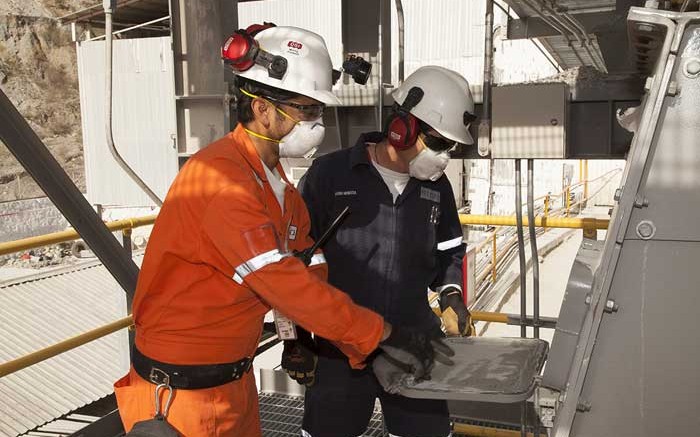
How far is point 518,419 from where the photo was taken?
407cm

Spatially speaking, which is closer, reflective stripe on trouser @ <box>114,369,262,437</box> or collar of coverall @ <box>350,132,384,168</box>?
reflective stripe on trouser @ <box>114,369,262,437</box>

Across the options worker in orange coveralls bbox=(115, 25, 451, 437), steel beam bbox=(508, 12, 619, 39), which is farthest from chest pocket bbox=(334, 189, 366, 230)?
steel beam bbox=(508, 12, 619, 39)

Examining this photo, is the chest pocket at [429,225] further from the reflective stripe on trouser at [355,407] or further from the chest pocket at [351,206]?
the reflective stripe on trouser at [355,407]

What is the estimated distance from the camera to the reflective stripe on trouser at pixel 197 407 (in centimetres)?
219

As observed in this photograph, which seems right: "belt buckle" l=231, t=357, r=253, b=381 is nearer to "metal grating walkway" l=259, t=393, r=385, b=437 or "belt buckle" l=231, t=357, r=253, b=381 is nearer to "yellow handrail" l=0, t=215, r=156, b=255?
"yellow handrail" l=0, t=215, r=156, b=255

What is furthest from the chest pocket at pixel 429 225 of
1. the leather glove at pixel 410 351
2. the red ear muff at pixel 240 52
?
the red ear muff at pixel 240 52

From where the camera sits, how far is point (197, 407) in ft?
7.22

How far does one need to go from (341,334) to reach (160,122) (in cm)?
1937

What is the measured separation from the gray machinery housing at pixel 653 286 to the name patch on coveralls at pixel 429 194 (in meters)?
1.28

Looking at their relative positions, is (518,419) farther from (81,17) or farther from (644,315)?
(81,17)

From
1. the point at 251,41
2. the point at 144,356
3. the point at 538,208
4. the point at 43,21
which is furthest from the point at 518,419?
the point at 43,21

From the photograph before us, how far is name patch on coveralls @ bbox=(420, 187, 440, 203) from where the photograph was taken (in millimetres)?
2936

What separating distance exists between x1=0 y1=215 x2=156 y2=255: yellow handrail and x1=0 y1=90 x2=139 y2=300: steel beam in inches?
7.6

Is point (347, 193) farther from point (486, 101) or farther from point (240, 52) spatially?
point (486, 101)
